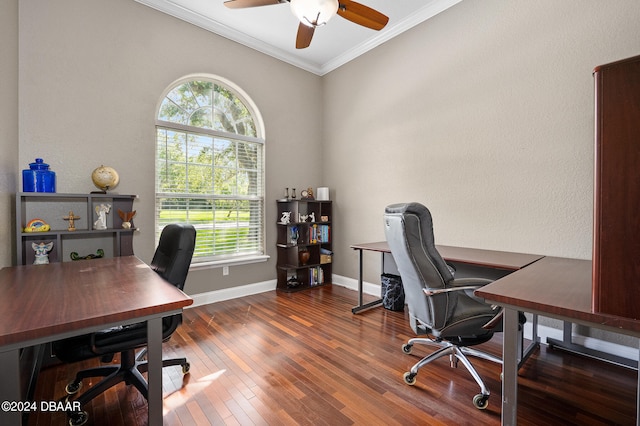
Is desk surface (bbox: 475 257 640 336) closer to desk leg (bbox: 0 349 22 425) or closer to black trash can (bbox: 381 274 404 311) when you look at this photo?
black trash can (bbox: 381 274 404 311)

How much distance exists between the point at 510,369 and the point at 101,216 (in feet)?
11.0

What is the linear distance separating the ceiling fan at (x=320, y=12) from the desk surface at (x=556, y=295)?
6.79ft

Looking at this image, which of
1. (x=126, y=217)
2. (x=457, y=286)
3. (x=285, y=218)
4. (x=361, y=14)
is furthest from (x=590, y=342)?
(x=126, y=217)

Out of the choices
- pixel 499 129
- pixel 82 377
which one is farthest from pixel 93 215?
pixel 499 129

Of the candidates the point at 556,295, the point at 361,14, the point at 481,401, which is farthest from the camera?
the point at 361,14

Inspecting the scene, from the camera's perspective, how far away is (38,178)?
8.02 ft

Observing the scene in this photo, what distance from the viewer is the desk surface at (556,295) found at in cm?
100

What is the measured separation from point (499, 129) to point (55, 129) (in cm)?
422

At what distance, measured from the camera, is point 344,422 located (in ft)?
5.18

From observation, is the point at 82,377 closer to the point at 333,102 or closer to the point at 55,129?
the point at 55,129

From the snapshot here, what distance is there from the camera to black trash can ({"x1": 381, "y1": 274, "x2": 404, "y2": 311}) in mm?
3305

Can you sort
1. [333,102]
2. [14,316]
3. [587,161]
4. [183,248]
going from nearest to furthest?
[14,316] → [183,248] → [587,161] → [333,102]

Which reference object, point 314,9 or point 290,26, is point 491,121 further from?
point 290,26

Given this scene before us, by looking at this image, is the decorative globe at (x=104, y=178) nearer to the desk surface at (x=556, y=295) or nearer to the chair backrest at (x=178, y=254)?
the chair backrest at (x=178, y=254)
